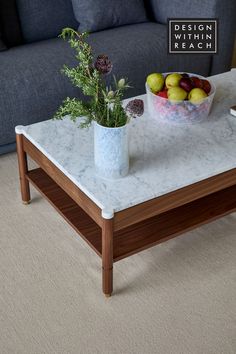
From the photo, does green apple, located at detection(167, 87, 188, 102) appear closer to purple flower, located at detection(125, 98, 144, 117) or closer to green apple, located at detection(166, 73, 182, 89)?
green apple, located at detection(166, 73, 182, 89)

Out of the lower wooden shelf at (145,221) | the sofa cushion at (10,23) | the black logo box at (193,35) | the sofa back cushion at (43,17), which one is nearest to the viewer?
the lower wooden shelf at (145,221)

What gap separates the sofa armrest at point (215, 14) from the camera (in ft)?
10.1

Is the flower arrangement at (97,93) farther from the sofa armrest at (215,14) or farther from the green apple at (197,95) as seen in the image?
the sofa armrest at (215,14)

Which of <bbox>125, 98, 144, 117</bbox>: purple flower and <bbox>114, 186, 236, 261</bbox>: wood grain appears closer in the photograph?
<bbox>125, 98, 144, 117</bbox>: purple flower

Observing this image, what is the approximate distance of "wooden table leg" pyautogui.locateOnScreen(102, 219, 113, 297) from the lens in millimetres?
1740

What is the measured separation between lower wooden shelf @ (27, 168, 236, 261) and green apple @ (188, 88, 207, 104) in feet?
1.33

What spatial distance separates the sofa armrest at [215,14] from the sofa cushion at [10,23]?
0.94m

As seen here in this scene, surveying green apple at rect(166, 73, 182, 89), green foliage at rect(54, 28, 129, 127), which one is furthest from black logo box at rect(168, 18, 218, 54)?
green foliage at rect(54, 28, 129, 127)

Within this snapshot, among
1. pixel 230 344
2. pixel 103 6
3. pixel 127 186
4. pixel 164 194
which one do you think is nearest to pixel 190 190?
pixel 164 194

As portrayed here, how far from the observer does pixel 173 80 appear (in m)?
2.18

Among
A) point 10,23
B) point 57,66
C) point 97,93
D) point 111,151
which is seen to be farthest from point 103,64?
point 10,23

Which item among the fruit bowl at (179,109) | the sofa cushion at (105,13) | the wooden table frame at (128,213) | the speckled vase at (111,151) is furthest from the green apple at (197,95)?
the sofa cushion at (105,13)

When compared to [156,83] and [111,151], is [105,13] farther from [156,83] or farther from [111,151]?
[111,151]

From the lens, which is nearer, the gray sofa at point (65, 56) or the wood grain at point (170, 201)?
the wood grain at point (170, 201)
